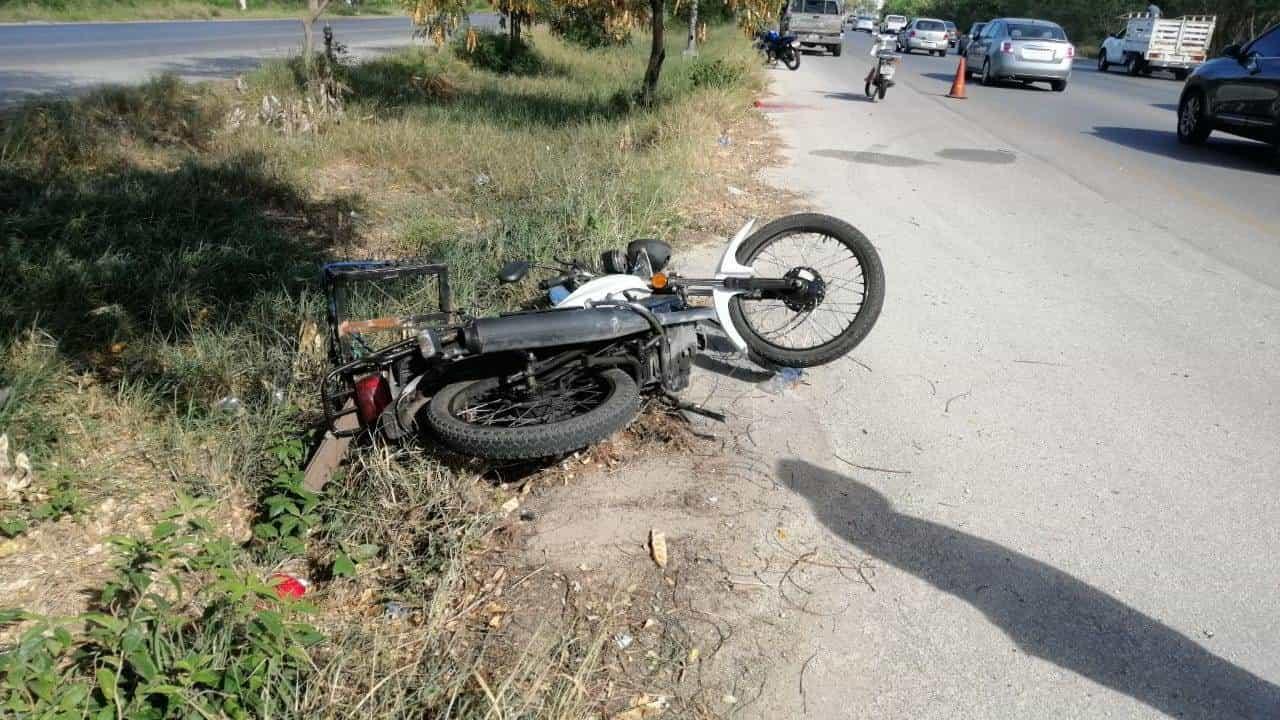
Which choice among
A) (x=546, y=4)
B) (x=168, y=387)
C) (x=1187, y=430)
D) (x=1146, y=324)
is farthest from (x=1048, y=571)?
(x=546, y=4)

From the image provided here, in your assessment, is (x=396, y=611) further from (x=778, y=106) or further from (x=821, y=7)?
(x=821, y=7)

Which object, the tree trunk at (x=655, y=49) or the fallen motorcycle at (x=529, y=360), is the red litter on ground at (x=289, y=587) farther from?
the tree trunk at (x=655, y=49)

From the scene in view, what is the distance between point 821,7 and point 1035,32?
46.1ft

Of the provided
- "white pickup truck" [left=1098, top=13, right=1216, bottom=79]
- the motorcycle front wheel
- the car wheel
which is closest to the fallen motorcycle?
the car wheel

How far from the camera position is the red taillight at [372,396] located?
388cm

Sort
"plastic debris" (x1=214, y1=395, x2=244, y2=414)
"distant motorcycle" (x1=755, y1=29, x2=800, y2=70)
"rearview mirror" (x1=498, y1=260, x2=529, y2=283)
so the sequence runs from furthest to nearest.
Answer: "distant motorcycle" (x1=755, y1=29, x2=800, y2=70) → "plastic debris" (x1=214, y1=395, x2=244, y2=414) → "rearview mirror" (x1=498, y1=260, x2=529, y2=283)

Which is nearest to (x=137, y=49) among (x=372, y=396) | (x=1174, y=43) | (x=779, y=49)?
(x=779, y=49)

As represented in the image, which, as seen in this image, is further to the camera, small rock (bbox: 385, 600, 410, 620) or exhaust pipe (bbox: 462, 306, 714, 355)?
exhaust pipe (bbox: 462, 306, 714, 355)

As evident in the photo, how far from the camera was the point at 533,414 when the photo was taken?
3848 millimetres

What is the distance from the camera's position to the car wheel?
12.3 meters

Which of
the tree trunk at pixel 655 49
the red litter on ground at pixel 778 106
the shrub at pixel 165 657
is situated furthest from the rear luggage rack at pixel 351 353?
the red litter on ground at pixel 778 106

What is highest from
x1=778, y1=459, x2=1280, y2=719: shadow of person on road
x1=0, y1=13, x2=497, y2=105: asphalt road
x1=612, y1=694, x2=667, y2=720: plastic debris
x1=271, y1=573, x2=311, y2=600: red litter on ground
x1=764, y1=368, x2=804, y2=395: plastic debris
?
x1=0, y1=13, x2=497, y2=105: asphalt road

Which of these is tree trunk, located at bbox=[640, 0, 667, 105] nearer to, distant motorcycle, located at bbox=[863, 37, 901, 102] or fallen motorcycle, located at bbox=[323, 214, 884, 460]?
distant motorcycle, located at bbox=[863, 37, 901, 102]

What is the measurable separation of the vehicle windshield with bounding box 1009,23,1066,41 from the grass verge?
1410 centimetres
